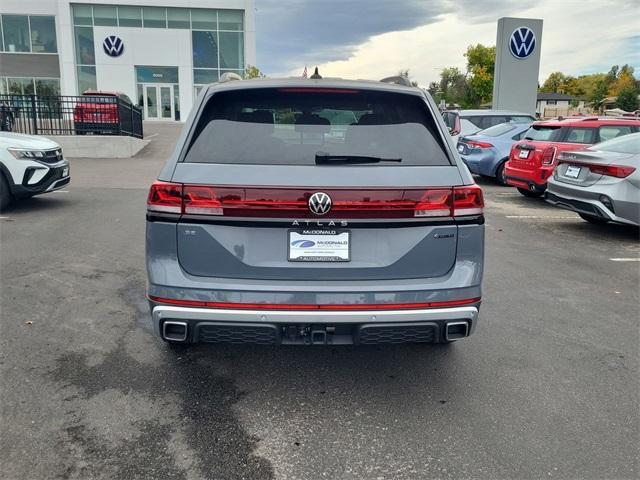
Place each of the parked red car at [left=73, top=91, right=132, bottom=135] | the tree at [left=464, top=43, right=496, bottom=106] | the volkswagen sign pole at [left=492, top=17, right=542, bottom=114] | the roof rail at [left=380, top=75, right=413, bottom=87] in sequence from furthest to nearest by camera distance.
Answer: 1. the tree at [left=464, top=43, right=496, bottom=106]
2. the volkswagen sign pole at [left=492, top=17, right=542, bottom=114]
3. the parked red car at [left=73, top=91, right=132, bottom=135]
4. the roof rail at [left=380, top=75, right=413, bottom=87]

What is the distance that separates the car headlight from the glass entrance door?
33308 mm

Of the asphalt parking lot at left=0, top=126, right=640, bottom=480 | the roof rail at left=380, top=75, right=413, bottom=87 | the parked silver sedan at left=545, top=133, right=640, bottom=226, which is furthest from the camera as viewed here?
the parked silver sedan at left=545, top=133, right=640, bottom=226

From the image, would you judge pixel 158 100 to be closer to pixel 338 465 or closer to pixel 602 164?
pixel 602 164

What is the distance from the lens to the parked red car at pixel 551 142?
983cm

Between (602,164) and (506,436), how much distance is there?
5.58m

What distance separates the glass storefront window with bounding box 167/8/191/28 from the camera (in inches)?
1561

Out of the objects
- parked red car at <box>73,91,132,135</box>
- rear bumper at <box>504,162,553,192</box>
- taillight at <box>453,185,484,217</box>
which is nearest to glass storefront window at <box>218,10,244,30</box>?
parked red car at <box>73,91,132,135</box>

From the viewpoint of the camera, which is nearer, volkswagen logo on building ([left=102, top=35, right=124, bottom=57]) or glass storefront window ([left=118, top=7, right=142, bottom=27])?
volkswagen logo on building ([left=102, top=35, right=124, bottom=57])

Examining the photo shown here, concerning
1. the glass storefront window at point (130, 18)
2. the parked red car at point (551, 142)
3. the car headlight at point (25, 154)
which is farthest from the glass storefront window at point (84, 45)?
the parked red car at point (551, 142)

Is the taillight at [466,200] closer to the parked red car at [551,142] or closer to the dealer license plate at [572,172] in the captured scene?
the dealer license plate at [572,172]

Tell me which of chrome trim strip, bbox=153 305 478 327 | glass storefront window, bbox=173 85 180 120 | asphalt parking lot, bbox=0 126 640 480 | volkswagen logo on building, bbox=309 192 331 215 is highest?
glass storefront window, bbox=173 85 180 120


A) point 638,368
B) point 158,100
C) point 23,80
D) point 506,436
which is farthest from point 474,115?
point 23,80

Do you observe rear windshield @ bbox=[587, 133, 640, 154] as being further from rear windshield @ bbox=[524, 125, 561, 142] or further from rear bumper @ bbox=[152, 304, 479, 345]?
rear bumper @ bbox=[152, 304, 479, 345]

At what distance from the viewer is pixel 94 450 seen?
8.98ft
